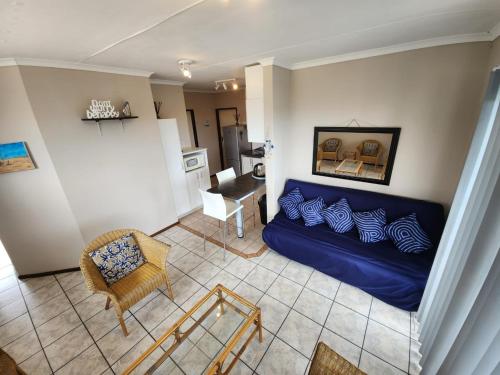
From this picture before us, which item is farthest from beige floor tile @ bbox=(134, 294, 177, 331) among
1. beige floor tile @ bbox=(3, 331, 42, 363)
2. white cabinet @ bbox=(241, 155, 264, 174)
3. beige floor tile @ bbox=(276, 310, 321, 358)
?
white cabinet @ bbox=(241, 155, 264, 174)

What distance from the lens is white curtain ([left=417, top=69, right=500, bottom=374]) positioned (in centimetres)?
82

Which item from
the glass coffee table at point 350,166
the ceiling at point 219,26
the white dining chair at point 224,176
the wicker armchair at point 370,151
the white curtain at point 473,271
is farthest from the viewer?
the white dining chair at point 224,176

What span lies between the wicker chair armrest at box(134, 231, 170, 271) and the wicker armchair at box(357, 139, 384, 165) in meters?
2.50

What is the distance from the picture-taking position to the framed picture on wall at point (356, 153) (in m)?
2.39

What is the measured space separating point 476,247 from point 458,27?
1759 mm

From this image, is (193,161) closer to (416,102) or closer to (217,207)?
(217,207)

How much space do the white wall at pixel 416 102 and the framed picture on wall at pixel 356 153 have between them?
0.09 m

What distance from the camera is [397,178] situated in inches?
95.0

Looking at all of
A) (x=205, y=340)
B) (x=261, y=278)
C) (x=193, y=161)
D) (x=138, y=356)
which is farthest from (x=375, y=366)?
(x=193, y=161)

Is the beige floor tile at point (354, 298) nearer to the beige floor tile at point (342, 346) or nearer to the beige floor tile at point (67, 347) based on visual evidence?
the beige floor tile at point (342, 346)

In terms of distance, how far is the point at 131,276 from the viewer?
2.05 m

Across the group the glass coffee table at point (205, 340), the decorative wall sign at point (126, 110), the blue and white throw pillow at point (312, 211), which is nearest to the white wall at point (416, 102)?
the blue and white throw pillow at point (312, 211)

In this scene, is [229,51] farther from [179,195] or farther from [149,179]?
[179,195]

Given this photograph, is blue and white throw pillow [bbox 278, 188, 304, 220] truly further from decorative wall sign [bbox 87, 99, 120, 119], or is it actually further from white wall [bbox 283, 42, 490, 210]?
decorative wall sign [bbox 87, 99, 120, 119]
